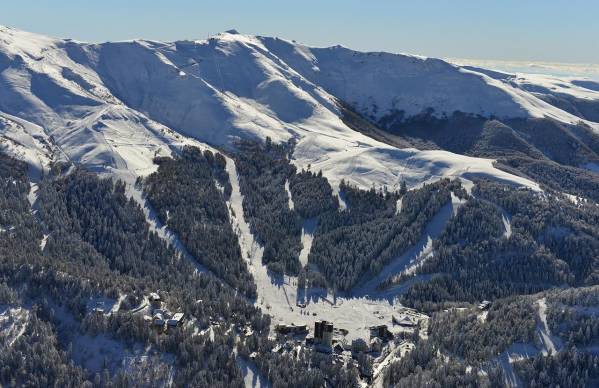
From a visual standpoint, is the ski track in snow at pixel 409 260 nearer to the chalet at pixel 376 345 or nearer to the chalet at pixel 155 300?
the chalet at pixel 376 345

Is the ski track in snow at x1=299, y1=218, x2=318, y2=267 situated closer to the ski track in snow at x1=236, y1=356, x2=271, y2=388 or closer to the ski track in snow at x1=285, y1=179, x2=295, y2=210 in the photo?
the ski track in snow at x1=285, y1=179, x2=295, y2=210

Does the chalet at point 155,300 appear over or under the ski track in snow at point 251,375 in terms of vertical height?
over

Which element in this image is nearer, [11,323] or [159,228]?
[11,323]

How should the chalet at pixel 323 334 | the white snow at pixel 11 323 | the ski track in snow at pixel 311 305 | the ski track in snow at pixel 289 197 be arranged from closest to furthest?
the white snow at pixel 11 323 < the chalet at pixel 323 334 < the ski track in snow at pixel 311 305 < the ski track in snow at pixel 289 197

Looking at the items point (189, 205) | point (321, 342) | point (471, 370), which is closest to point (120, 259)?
point (189, 205)

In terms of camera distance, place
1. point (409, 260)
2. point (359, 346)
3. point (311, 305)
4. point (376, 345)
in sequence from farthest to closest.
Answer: point (409, 260) < point (311, 305) < point (376, 345) < point (359, 346)

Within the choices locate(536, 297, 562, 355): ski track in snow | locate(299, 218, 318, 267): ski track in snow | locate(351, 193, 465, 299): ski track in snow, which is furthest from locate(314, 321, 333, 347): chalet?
locate(536, 297, 562, 355): ski track in snow

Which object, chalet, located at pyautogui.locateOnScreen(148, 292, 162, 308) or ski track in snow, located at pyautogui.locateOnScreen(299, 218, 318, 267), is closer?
chalet, located at pyautogui.locateOnScreen(148, 292, 162, 308)

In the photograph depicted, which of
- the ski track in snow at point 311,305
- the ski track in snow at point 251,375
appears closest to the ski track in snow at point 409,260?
the ski track in snow at point 311,305

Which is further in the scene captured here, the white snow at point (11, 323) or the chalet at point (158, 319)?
the chalet at point (158, 319)

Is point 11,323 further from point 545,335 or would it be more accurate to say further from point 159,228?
point 545,335

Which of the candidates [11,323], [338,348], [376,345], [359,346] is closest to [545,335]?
[376,345]
